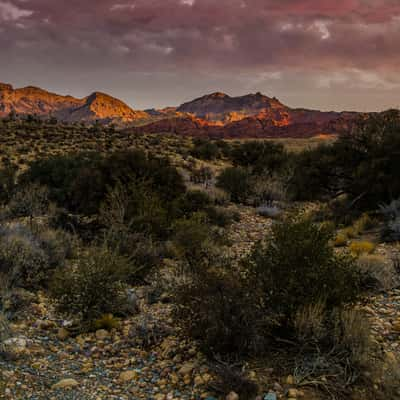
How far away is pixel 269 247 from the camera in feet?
17.6

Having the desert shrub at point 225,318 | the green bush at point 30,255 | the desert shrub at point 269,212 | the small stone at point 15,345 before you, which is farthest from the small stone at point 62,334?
the desert shrub at point 269,212

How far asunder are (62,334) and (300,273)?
3.66 metres

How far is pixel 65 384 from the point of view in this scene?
4.20 m

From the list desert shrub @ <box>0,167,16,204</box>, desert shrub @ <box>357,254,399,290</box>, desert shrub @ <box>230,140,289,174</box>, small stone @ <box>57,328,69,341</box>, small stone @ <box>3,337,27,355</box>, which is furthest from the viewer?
desert shrub @ <box>230,140,289,174</box>

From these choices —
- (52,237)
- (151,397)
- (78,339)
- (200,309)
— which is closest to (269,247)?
(200,309)

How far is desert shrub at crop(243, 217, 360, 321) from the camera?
15.7 ft

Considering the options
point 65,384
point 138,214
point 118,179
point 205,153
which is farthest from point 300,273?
point 205,153

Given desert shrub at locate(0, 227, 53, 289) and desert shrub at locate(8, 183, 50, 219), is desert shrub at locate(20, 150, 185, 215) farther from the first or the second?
desert shrub at locate(0, 227, 53, 289)

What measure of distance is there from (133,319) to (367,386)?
3.80 meters

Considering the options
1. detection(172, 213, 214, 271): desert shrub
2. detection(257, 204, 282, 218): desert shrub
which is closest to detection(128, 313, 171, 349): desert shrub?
detection(172, 213, 214, 271): desert shrub

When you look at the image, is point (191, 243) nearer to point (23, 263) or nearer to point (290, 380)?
point (23, 263)

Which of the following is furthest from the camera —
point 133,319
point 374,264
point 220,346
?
point 374,264

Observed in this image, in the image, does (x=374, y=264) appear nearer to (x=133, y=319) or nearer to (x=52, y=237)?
(x=133, y=319)

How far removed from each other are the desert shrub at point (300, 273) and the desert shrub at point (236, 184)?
12.5 metres
